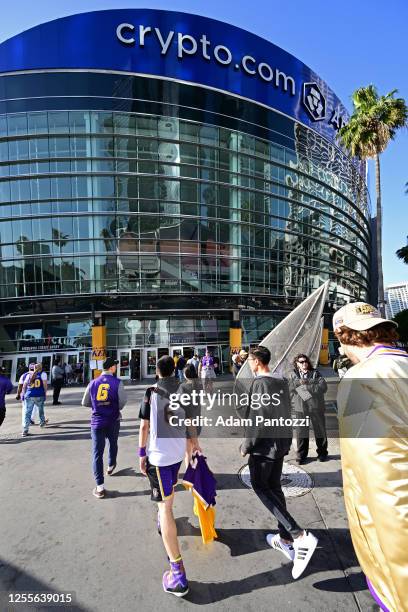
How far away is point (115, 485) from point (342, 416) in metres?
4.41

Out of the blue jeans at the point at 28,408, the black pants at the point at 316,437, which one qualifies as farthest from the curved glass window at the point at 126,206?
the black pants at the point at 316,437

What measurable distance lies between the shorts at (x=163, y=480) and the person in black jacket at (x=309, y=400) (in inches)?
121

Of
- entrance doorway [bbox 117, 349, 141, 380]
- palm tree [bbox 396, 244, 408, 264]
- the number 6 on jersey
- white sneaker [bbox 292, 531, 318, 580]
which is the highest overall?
palm tree [bbox 396, 244, 408, 264]

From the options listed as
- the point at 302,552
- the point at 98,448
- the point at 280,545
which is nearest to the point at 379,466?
the point at 302,552

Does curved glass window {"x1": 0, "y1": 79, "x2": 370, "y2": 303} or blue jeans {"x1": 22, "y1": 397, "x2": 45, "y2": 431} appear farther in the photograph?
curved glass window {"x1": 0, "y1": 79, "x2": 370, "y2": 303}

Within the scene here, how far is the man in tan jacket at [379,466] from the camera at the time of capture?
1.15 metres

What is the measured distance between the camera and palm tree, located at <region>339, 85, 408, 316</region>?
636 inches

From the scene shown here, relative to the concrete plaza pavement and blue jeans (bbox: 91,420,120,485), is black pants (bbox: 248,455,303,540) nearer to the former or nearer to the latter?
the concrete plaza pavement

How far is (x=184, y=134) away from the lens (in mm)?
24094

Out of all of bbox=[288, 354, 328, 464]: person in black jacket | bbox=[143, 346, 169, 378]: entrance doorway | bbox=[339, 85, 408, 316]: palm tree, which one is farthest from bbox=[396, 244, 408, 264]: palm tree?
bbox=[288, 354, 328, 464]: person in black jacket

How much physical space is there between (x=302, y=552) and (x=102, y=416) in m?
3.08

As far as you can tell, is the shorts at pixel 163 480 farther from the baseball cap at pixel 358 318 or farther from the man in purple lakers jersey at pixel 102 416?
the baseball cap at pixel 358 318

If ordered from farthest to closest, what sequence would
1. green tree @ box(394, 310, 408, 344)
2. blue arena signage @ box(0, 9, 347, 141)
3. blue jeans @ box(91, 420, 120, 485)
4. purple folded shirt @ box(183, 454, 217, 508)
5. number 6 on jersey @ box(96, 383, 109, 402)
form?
green tree @ box(394, 310, 408, 344)
blue arena signage @ box(0, 9, 347, 141)
number 6 on jersey @ box(96, 383, 109, 402)
blue jeans @ box(91, 420, 120, 485)
purple folded shirt @ box(183, 454, 217, 508)

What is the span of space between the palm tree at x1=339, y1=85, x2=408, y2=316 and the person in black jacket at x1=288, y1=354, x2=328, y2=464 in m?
12.9
